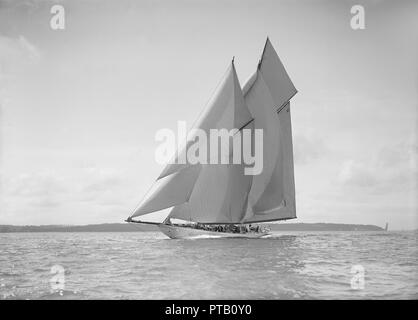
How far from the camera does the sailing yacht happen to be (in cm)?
3384

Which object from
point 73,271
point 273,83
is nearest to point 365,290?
point 73,271

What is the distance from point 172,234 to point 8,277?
23.7 metres

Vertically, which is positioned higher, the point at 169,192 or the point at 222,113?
the point at 222,113

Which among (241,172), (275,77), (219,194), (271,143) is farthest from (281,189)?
(275,77)

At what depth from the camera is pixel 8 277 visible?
51.7 feet

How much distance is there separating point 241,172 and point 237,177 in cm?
72

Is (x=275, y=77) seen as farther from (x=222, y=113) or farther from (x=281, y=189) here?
(x=281, y=189)

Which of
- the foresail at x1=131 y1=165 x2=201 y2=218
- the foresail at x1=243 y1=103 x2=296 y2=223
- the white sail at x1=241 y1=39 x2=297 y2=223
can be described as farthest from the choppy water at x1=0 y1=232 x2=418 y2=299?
the foresail at x1=243 y1=103 x2=296 y2=223

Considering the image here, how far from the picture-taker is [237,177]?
34.8 metres

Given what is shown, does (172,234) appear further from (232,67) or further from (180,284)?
(180,284)

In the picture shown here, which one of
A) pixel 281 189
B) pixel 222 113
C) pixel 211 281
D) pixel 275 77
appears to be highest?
pixel 275 77

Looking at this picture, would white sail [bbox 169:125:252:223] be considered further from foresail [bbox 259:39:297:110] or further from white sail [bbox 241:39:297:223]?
foresail [bbox 259:39:297:110]

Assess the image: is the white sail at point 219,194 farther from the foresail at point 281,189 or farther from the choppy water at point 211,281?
the choppy water at point 211,281
